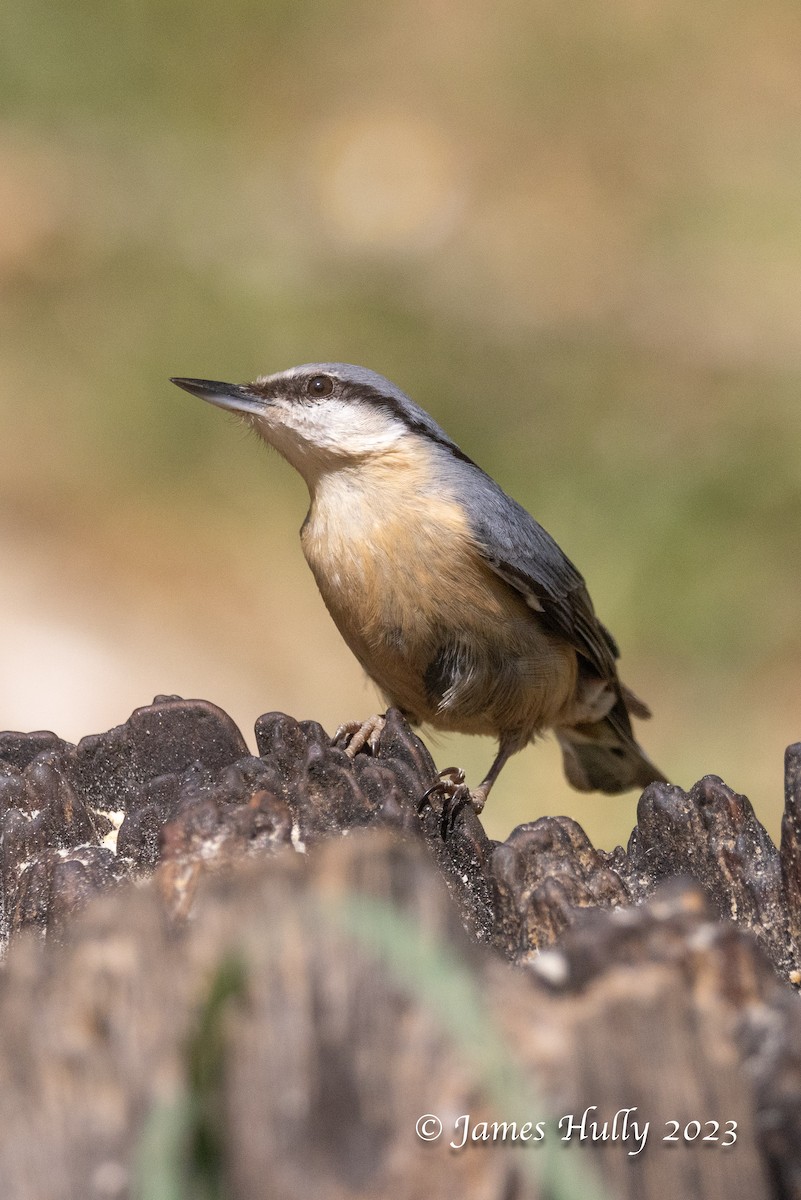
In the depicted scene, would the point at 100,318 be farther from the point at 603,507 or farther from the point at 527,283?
the point at 603,507

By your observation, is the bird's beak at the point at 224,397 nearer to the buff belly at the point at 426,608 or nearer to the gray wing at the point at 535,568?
the buff belly at the point at 426,608

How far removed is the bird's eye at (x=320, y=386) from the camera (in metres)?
3.79

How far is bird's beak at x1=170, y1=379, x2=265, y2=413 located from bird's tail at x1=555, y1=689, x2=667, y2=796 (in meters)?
1.58

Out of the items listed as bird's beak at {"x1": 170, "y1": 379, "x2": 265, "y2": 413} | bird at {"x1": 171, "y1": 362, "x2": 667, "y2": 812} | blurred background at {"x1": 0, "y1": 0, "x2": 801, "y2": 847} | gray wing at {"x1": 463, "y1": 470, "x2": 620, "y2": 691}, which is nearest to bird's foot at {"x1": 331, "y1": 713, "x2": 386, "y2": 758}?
bird at {"x1": 171, "y1": 362, "x2": 667, "y2": 812}

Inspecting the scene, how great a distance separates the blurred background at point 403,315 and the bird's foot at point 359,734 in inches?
127

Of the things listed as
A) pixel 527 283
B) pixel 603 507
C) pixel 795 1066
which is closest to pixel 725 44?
pixel 527 283

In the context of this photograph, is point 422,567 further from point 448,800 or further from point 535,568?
point 448,800

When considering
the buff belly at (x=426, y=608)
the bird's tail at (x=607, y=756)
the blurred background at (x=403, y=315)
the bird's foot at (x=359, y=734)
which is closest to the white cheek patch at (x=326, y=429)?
the buff belly at (x=426, y=608)

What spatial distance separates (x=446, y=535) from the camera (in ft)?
11.3

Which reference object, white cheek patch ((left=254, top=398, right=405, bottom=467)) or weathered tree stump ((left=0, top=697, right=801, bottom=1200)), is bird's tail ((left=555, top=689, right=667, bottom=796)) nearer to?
white cheek patch ((left=254, top=398, right=405, bottom=467))

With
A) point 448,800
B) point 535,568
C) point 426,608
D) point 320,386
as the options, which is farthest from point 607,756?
point 448,800

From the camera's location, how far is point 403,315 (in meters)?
9.01

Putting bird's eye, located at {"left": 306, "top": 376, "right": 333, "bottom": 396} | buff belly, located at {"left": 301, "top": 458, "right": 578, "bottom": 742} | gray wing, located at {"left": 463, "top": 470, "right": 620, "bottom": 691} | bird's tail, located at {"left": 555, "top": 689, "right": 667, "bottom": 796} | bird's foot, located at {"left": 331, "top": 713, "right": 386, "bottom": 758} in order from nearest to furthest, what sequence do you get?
bird's foot, located at {"left": 331, "top": 713, "right": 386, "bottom": 758}, buff belly, located at {"left": 301, "top": 458, "right": 578, "bottom": 742}, gray wing, located at {"left": 463, "top": 470, "right": 620, "bottom": 691}, bird's eye, located at {"left": 306, "top": 376, "right": 333, "bottom": 396}, bird's tail, located at {"left": 555, "top": 689, "right": 667, "bottom": 796}

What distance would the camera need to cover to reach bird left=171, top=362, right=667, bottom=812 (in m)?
3.42
